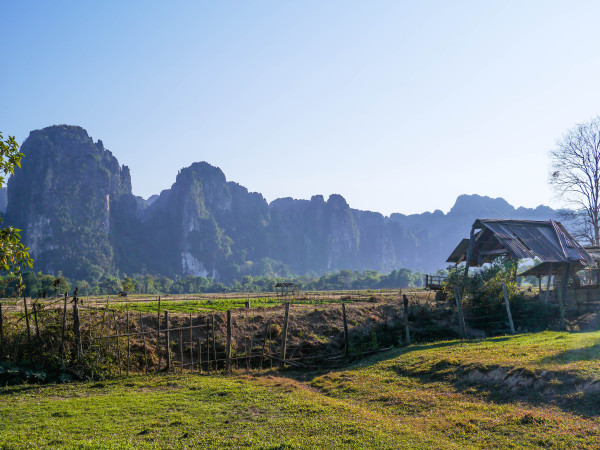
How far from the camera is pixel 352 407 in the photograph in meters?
9.59

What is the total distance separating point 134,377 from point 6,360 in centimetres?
344

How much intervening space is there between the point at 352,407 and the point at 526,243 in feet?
65.1

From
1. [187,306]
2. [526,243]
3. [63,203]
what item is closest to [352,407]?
[526,243]

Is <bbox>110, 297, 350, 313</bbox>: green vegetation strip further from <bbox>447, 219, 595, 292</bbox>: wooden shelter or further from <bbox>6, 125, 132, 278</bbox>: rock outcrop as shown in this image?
<bbox>6, 125, 132, 278</bbox>: rock outcrop

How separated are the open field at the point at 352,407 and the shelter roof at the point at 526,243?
1230 cm

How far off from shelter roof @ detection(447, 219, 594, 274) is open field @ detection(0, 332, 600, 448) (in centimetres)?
1230

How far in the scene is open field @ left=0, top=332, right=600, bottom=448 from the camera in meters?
7.36

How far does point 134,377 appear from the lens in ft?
44.4

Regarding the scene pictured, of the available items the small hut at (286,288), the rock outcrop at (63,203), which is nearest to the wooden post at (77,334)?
the small hut at (286,288)

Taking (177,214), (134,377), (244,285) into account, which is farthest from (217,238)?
(134,377)

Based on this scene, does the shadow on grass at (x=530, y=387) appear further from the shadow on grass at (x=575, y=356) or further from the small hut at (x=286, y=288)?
the small hut at (x=286, y=288)

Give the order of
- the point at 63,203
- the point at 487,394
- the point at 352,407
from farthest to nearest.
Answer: the point at 63,203 < the point at 487,394 < the point at 352,407

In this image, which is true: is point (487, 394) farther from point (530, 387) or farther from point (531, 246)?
point (531, 246)

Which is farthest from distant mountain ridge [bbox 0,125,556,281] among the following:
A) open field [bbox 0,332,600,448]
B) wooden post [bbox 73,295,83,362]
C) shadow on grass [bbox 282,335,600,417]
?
shadow on grass [bbox 282,335,600,417]
